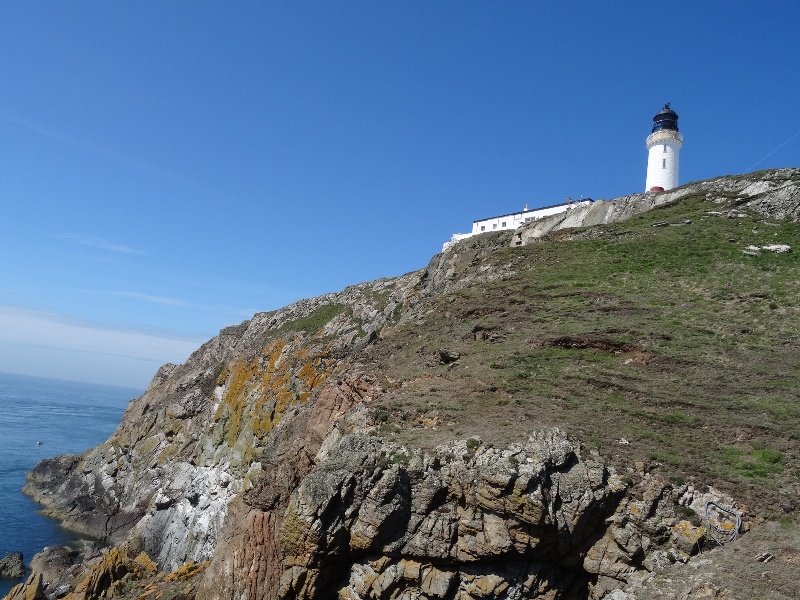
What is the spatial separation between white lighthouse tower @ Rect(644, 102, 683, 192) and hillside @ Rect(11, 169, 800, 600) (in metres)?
14.0

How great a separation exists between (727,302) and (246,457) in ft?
117

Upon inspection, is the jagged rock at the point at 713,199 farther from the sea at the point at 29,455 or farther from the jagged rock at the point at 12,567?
the sea at the point at 29,455

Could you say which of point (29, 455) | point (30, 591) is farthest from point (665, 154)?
point (29, 455)

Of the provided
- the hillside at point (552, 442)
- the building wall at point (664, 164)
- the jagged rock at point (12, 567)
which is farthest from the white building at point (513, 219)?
the jagged rock at point (12, 567)

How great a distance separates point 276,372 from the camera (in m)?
45.7

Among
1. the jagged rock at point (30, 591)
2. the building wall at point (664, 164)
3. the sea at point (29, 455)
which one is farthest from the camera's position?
the building wall at point (664, 164)

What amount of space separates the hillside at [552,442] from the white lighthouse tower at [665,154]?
13977 millimetres

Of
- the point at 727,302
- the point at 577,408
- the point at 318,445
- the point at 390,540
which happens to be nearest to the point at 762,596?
the point at 577,408

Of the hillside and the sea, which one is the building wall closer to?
the hillside

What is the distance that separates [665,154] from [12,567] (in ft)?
239

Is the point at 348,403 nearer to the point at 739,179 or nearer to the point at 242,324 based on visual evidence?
the point at 739,179

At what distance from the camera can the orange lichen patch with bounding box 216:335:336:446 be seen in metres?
39.8

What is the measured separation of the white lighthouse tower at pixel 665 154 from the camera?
2002 inches

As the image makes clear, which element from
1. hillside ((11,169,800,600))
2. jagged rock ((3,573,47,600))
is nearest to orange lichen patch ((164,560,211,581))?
hillside ((11,169,800,600))
